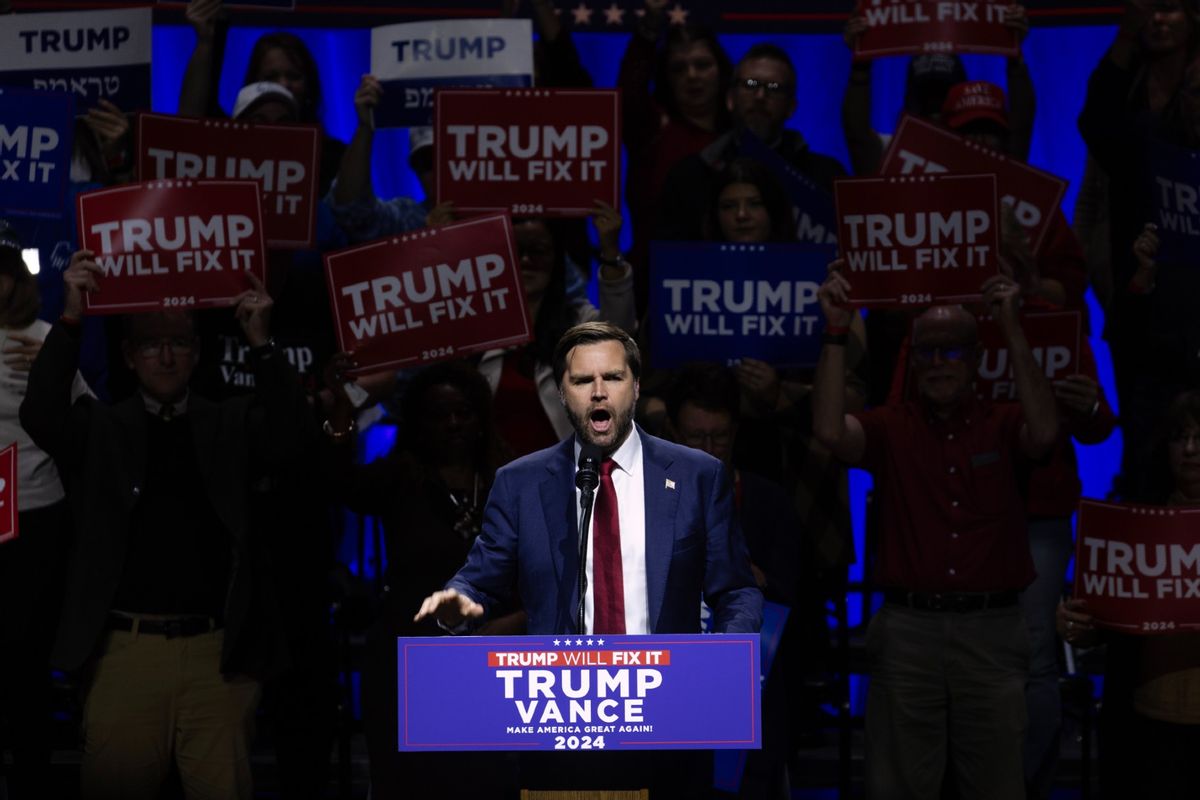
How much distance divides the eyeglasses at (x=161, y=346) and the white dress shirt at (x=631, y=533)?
1.96m

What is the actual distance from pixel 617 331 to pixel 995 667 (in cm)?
209

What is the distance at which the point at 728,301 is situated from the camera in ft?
19.5

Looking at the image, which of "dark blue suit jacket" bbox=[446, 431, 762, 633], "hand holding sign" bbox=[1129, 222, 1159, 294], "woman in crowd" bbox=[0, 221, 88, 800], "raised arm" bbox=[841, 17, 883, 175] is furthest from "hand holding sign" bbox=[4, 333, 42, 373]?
"hand holding sign" bbox=[1129, 222, 1159, 294]

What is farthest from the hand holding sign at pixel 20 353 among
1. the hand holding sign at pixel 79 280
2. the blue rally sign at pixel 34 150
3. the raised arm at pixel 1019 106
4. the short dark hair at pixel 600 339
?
the raised arm at pixel 1019 106

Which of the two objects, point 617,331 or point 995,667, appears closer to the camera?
point 617,331

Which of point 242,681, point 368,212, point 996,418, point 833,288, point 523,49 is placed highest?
point 523,49

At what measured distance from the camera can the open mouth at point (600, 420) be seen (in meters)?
3.75

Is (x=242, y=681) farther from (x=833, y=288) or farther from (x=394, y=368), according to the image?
(x=833, y=288)

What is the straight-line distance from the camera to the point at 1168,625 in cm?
498

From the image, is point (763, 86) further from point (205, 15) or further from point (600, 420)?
point (600, 420)

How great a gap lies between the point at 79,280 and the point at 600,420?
2.21 m

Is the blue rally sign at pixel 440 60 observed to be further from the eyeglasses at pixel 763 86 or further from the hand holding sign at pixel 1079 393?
the hand holding sign at pixel 1079 393

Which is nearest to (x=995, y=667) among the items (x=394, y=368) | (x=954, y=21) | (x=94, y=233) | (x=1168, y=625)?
(x=1168, y=625)

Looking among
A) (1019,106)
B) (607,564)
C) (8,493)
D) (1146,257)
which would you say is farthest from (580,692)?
(1019,106)
